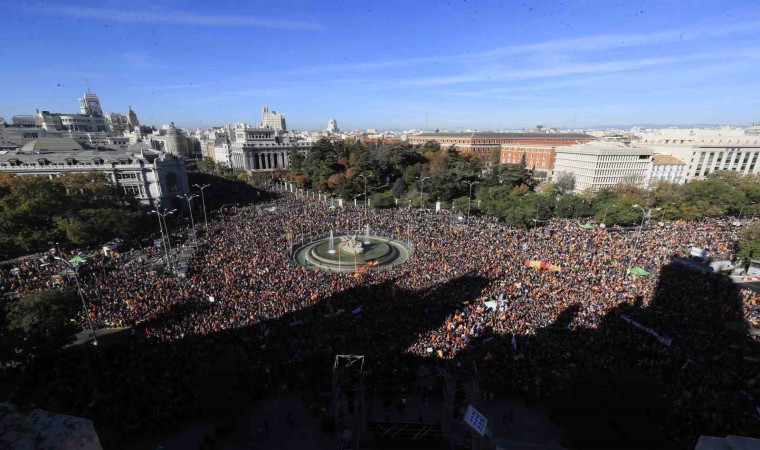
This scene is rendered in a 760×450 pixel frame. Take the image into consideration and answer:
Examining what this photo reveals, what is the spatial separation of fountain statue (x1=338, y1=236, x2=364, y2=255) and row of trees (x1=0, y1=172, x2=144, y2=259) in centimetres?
1910

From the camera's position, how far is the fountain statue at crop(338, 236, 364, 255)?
31.7m

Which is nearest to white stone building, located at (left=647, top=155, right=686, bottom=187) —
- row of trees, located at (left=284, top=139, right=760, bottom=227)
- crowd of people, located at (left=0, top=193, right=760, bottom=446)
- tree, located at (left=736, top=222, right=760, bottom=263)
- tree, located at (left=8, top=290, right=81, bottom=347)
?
row of trees, located at (left=284, top=139, right=760, bottom=227)

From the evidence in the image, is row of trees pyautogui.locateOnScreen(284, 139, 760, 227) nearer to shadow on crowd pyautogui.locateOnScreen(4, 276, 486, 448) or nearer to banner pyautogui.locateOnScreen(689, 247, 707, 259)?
banner pyautogui.locateOnScreen(689, 247, 707, 259)

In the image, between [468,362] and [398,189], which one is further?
[398,189]

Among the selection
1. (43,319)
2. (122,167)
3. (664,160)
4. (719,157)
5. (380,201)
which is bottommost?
(380,201)

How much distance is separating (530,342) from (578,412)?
4.91 metres

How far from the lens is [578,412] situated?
12.2m

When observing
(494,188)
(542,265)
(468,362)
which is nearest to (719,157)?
(494,188)

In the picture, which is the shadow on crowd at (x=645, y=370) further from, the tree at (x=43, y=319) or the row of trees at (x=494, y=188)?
the row of trees at (x=494, y=188)

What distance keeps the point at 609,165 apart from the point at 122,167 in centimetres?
7629

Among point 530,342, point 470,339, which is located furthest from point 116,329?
point 530,342

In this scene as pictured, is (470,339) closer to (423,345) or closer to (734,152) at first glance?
(423,345)

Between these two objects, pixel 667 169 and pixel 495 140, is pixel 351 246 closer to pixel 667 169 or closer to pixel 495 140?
pixel 667 169

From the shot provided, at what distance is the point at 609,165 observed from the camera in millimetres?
64938
